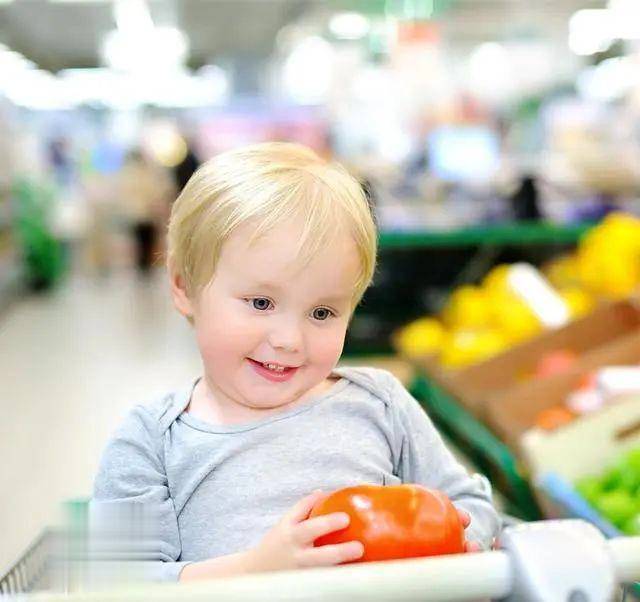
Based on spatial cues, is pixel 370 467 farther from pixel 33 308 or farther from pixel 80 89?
pixel 80 89

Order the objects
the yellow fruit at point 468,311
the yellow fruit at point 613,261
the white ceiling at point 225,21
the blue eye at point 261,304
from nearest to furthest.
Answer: the blue eye at point 261,304 → the yellow fruit at point 613,261 → the yellow fruit at point 468,311 → the white ceiling at point 225,21

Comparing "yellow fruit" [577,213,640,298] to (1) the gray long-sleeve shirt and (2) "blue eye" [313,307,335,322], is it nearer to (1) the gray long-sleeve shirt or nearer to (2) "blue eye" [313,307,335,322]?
(1) the gray long-sleeve shirt

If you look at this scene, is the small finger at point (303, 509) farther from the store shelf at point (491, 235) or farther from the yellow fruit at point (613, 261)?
the store shelf at point (491, 235)

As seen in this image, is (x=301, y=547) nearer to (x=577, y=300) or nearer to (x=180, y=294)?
(x=180, y=294)

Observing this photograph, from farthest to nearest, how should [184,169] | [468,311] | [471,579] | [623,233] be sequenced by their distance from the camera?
[184,169] → [468,311] → [623,233] → [471,579]

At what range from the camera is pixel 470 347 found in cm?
450

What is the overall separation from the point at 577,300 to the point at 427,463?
3.22 m

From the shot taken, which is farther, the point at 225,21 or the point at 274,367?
the point at 225,21

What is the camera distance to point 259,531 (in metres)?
1.35

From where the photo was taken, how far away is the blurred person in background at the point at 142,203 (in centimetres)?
1081

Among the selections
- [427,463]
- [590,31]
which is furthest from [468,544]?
[590,31]

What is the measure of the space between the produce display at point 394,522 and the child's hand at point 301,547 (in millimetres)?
15

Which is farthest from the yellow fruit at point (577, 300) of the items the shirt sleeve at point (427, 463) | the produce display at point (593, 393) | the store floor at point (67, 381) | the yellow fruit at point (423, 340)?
the shirt sleeve at point (427, 463)

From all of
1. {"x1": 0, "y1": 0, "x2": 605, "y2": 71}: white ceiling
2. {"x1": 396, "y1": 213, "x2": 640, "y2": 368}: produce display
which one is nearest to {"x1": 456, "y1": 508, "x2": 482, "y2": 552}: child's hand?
{"x1": 396, "y1": 213, "x2": 640, "y2": 368}: produce display
